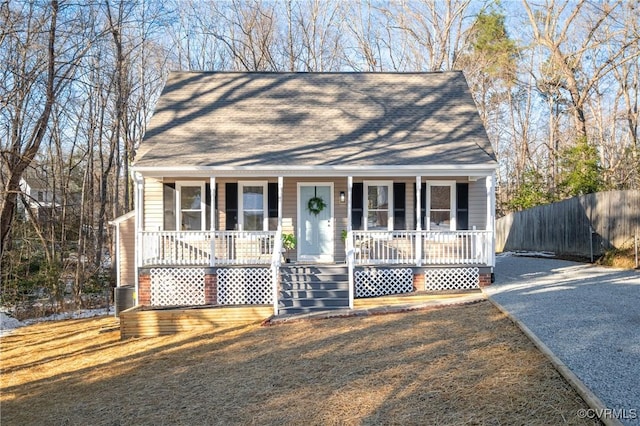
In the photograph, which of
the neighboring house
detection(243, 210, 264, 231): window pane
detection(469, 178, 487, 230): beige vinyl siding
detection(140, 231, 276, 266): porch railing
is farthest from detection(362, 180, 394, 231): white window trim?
the neighboring house

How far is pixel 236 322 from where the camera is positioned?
995 cm

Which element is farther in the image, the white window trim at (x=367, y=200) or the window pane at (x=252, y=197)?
the window pane at (x=252, y=197)

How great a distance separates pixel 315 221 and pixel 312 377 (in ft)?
22.7

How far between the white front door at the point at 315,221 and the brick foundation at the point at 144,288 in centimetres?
371

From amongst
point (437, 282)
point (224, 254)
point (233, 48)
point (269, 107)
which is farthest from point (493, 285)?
point (233, 48)

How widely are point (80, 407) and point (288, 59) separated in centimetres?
2335

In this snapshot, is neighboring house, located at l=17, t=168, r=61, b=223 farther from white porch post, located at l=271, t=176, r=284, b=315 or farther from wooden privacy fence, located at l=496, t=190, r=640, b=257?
wooden privacy fence, located at l=496, t=190, r=640, b=257

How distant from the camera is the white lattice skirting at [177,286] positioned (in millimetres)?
11289

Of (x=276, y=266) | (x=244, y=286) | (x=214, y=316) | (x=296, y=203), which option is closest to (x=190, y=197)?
(x=296, y=203)

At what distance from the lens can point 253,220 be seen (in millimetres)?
12594

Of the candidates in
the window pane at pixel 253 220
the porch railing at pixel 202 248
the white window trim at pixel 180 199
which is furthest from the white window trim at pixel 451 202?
A: the white window trim at pixel 180 199

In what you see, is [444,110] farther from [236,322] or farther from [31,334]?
[31,334]

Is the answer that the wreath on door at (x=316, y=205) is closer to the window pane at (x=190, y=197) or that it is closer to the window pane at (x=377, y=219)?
the window pane at (x=377, y=219)

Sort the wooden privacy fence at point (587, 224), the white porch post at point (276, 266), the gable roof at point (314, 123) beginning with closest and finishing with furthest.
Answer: the white porch post at point (276, 266), the gable roof at point (314, 123), the wooden privacy fence at point (587, 224)
